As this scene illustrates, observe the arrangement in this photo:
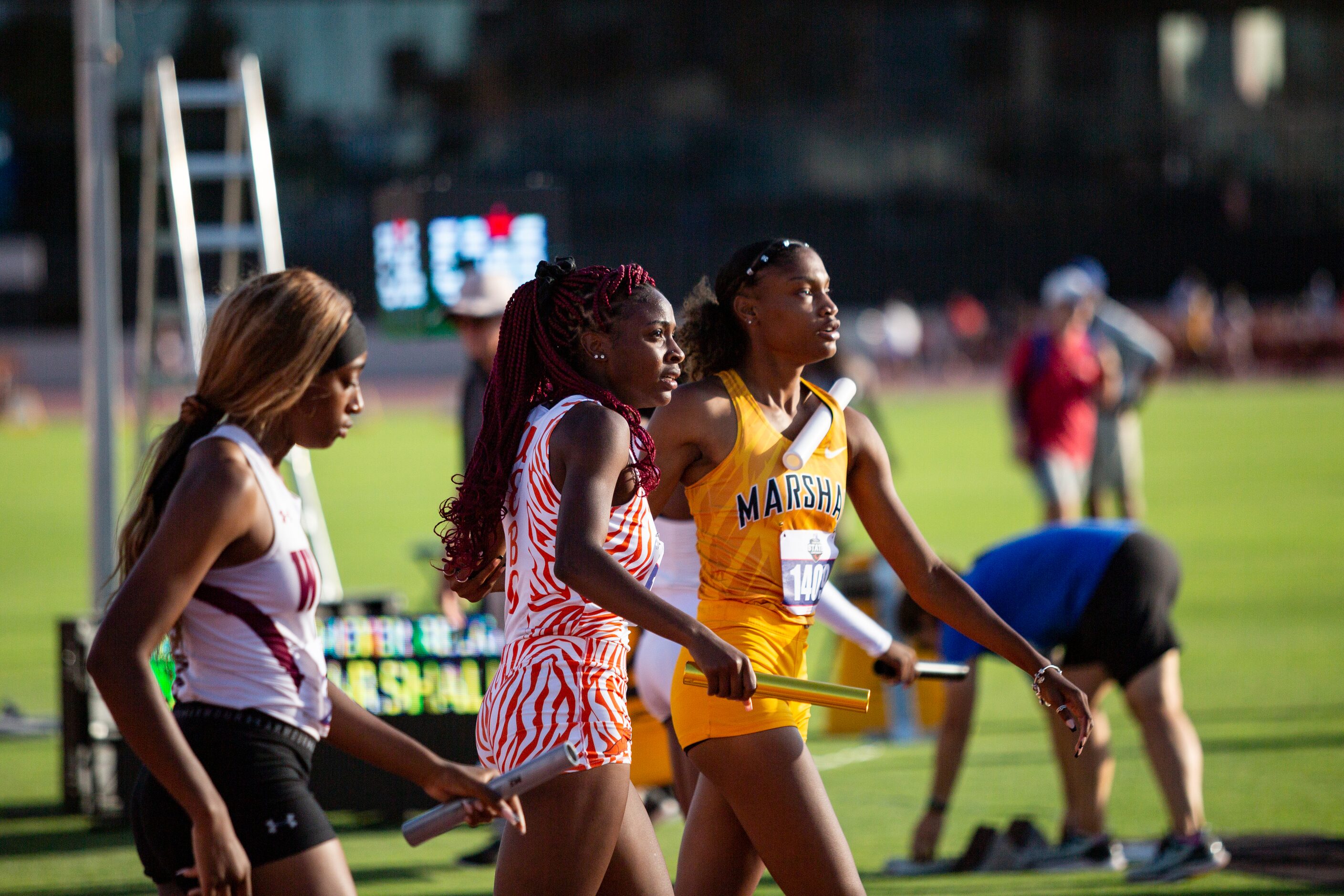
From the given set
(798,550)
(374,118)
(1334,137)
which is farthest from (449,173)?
(798,550)

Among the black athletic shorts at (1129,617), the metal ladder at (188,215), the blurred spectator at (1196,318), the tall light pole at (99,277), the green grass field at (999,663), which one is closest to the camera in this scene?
the black athletic shorts at (1129,617)

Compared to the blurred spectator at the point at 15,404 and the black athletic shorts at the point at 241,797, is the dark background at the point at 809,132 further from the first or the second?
the black athletic shorts at the point at 241,797

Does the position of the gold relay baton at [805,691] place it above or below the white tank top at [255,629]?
below

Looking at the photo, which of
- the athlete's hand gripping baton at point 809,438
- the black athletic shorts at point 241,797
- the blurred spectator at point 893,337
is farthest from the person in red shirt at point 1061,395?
the blurred spectator at point 893,337

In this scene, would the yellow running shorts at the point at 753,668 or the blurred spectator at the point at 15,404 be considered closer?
the yellow running shorts at the point at 753,668

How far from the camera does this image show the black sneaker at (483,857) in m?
6.21

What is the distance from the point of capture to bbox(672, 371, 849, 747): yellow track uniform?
3.83m

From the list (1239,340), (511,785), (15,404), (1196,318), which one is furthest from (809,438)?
(1239,340)

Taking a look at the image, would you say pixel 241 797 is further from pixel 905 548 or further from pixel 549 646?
pixel 905 548

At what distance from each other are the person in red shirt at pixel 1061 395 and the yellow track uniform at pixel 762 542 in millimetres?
8110

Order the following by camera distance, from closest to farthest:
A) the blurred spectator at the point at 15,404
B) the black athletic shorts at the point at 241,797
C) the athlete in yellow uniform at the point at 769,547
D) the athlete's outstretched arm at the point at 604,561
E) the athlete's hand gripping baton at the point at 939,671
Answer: the black athletic shorts at the point at 241,797 → the athlete's outstretched arm at the point at 604,561 → the athlete in yellow uniform at the point at 769,547 → the athlete's hand gripping baton at the point at 939,671 → the blurred spectator at the point at 15,404

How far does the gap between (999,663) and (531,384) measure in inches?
308

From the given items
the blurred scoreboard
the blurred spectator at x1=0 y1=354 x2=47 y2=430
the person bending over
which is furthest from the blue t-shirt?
the blurred spectator at x1=0 y1=354 x2=47 y2=430

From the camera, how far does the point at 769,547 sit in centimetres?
383
